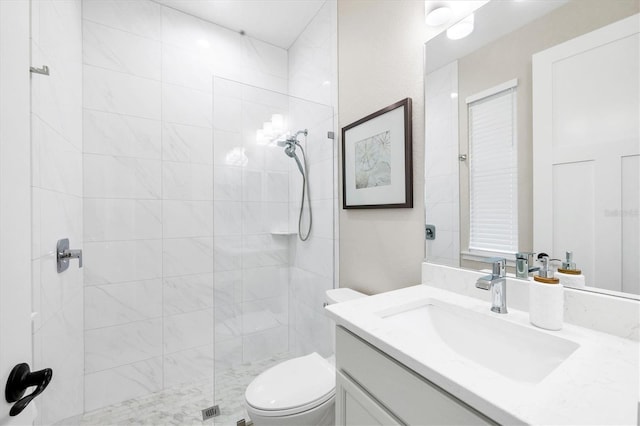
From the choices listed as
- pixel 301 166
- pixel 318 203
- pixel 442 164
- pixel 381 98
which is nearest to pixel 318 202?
pixel 318 203

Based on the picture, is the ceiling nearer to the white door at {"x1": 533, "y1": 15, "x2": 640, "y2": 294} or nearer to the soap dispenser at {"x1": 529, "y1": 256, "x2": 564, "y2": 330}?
the white door at {"x1": 533, "y1": 15, "x2": 640, "y2": 294}

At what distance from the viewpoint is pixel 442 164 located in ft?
3.93

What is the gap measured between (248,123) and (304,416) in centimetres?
161

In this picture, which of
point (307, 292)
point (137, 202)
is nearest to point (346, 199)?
point (307, 292)

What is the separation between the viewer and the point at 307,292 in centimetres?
199

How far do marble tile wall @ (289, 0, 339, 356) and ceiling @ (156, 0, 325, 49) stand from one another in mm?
146

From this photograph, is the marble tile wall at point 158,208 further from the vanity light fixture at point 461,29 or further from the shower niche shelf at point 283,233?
the vanity light fixture at point 461,29

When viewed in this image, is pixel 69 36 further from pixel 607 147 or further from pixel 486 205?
pixel 607 147

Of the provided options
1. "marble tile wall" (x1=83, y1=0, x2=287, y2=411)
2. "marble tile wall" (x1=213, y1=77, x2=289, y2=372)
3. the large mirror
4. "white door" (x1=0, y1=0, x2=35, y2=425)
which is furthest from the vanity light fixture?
"white door" (x1=0, y1=0, x2=35, y2=425)

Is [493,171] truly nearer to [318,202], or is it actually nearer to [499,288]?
[499,288]

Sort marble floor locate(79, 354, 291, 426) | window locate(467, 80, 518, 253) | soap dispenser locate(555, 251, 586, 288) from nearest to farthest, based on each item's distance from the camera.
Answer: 1. soap dispenser locate(555, 251, 586, 288)
2. window locate(467, 80, 518, 253)
3. marble floor locate(79, 354, 291, 426)

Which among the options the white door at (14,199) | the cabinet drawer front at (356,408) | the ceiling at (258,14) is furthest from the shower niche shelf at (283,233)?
the ceiling at (258,14)

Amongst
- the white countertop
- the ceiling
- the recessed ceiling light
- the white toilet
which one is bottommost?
the white toilet

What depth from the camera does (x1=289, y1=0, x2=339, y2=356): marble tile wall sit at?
1.89 metres
